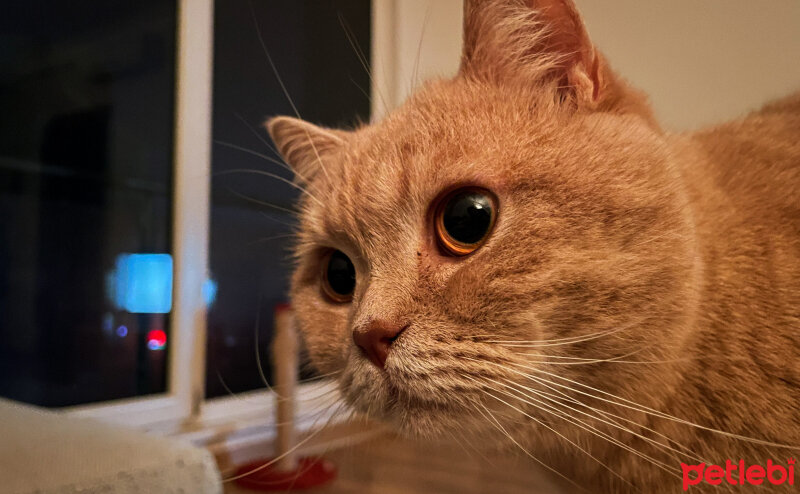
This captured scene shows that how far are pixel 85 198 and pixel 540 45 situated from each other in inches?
59.2

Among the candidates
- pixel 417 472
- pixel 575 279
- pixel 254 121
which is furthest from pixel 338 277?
pixel 254 121

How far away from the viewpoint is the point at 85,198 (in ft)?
5.56

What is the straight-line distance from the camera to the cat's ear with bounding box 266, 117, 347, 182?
0.99 metres

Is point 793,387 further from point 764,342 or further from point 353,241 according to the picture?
point 353,241

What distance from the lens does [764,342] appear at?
0.61 metres

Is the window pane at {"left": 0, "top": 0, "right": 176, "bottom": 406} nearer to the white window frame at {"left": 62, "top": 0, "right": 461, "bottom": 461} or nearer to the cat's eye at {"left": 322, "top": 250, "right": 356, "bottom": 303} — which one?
the white window frame at {"left": 62, "top": 0, "right": 461, "bottom": 461}

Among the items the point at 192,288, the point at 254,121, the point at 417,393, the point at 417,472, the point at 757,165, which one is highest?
the point at 254,121

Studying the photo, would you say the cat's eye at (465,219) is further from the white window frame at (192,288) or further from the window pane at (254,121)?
the white window frame at (192,288)

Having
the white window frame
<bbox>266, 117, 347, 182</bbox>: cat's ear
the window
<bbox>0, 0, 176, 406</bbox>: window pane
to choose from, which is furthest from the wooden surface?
<bbox>266, 117, 347, 182</bbox>: cat's ear

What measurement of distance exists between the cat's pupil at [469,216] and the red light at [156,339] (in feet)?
4.81

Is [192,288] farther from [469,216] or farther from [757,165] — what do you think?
[757,165]

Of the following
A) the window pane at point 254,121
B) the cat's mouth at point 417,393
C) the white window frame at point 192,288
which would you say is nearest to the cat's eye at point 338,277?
the cat's mouth at point 417,393

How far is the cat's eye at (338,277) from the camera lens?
32.9 inches

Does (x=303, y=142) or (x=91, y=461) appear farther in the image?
(x=303, y=142)
